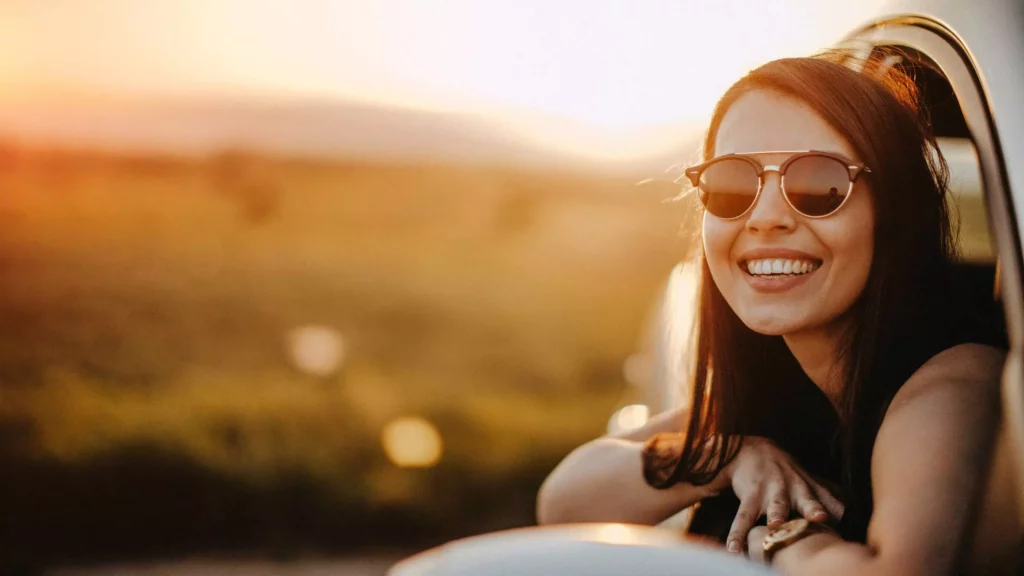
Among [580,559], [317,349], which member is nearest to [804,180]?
[580,559]

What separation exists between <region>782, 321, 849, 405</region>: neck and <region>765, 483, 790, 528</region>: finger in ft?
0.66

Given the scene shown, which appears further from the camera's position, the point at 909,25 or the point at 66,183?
the point at 66,183

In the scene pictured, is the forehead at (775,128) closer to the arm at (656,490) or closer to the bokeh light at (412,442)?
the arm at (656,490)

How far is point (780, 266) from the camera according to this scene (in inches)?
56.6

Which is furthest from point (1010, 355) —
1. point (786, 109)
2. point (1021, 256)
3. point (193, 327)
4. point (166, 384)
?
point (193, 327)

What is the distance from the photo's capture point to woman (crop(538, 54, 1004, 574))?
121 centimetres

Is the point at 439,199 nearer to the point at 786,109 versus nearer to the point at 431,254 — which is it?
the point at 431,254

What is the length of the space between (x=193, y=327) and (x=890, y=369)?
911 centimetres

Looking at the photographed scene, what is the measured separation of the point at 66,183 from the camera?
11.1 metres

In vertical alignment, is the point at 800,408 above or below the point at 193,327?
below

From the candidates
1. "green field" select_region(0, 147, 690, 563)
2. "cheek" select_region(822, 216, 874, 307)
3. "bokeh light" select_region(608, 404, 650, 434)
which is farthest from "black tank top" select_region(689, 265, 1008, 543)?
"bokeh light" select_region(608, 404, 650, 434)

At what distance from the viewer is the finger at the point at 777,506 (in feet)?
4.44

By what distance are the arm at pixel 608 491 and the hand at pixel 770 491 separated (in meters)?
0.10

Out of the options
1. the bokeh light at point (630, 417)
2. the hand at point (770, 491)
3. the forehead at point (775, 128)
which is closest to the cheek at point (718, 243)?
the forehead at point (775, 128)
